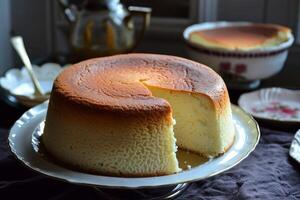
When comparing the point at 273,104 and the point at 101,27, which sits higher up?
the point at 101,27

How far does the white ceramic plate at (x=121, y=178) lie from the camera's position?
728mm

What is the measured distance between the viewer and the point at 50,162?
78 centimetres

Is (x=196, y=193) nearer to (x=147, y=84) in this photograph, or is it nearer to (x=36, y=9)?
(x=147, y=84)

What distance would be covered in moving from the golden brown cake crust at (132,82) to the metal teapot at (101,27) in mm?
217

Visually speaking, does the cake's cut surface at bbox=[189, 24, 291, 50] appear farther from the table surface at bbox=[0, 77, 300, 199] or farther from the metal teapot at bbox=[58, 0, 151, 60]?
the table surface at bbox=[0, 77, 300, 199]

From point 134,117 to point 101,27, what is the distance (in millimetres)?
418

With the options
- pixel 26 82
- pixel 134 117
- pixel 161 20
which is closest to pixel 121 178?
pixel 134 117

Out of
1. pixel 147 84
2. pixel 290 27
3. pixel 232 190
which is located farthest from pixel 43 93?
pixel 290 27

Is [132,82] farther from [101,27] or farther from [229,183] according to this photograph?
[101,27]

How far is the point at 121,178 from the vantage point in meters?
0.74

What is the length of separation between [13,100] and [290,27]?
585 mm

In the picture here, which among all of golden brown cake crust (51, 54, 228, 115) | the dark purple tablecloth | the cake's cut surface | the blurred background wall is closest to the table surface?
the dark purple tablecloth

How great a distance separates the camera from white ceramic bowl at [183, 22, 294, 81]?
42.4 inches

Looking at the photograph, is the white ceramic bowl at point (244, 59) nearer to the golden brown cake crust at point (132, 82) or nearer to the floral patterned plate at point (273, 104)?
the floral patterned plate at point (273, 104)
